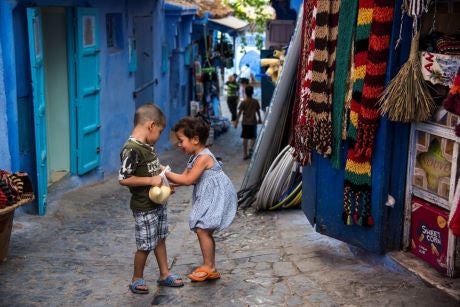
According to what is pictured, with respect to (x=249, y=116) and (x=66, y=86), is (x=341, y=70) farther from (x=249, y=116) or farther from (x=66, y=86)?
(x=249, y=116)

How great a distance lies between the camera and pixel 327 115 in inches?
222

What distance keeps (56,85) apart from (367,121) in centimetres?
521

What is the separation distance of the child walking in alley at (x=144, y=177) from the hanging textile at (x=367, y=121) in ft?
5.01

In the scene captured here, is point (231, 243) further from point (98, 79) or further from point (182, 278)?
point (98, 79)

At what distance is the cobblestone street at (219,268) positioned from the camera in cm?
495

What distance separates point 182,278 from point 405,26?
104 inches

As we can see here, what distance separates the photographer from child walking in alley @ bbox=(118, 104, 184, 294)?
4.82 metres

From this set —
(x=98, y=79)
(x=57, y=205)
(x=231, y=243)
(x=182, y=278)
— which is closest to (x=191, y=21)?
(x=98, y=79)

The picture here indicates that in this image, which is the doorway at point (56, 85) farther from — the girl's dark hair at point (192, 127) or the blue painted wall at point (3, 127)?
the girl's dark hair at point (192, 127)

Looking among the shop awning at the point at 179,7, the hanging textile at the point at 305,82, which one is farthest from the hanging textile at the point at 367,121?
the shop awning at the point at 179,7

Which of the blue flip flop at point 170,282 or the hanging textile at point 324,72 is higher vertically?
the hanging textile at point 324,72

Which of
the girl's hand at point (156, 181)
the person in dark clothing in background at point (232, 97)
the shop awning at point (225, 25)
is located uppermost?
the shop awning at point (225, 25)

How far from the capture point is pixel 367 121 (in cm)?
513

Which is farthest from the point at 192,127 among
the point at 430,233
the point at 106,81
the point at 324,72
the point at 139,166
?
the point at 106,81
